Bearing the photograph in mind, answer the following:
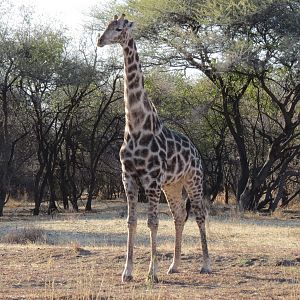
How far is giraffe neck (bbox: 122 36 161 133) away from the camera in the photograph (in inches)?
366

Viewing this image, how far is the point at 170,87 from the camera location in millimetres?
30891

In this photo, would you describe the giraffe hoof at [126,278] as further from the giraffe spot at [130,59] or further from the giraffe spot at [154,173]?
the giraffe spot at [130,59]

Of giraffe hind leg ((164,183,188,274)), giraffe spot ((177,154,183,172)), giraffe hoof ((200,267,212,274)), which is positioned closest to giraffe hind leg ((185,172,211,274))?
giraffe hind leg ((164,183,188,274))

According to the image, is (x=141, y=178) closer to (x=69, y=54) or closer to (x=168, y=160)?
(x=168, y=160)

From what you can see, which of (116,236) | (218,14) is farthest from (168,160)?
(218,14)

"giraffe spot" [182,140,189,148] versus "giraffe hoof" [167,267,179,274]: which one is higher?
"giraffe spot" [182,140,189,148]

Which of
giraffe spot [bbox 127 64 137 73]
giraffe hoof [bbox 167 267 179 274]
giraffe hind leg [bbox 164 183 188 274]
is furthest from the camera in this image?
giraffe hind leg [bbox 164 183 188 274]

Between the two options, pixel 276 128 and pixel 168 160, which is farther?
pixel 276 128

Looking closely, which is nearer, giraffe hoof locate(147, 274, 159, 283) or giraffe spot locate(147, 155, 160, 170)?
giraffe hoof locate(147, 274, 159, 283)

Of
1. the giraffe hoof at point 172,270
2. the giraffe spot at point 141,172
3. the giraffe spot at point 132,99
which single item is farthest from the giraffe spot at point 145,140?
the giraffe hoof at point 172,270

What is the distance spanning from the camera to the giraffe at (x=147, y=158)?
355 inches

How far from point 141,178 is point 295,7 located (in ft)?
49.0

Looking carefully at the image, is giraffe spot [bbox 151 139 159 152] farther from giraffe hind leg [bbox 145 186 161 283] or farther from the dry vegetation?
the dry vegetation

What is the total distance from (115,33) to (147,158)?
165cm
